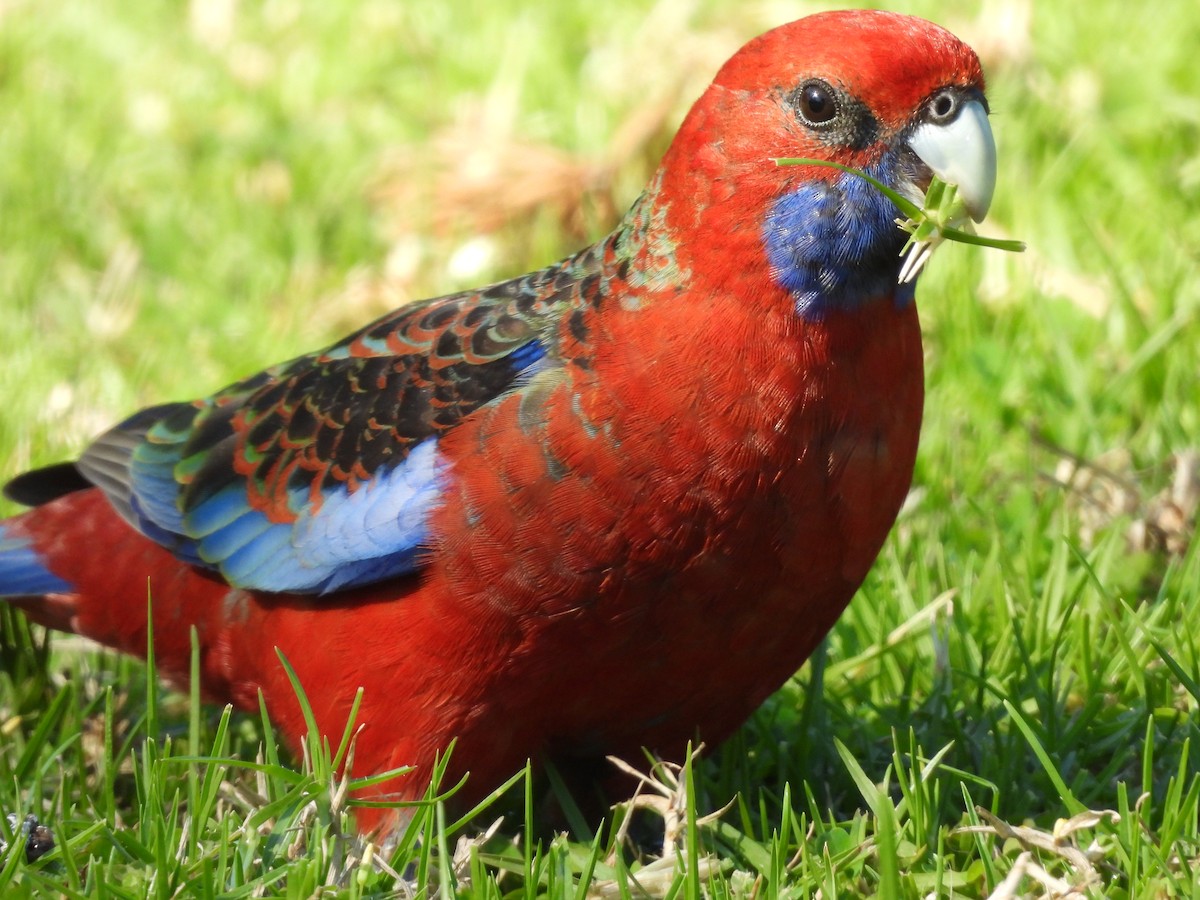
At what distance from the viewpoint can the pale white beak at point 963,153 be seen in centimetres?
292

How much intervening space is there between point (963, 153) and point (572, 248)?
3261 mm

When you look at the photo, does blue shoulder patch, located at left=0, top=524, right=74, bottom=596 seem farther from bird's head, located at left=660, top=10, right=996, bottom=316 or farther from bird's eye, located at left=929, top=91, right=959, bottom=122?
bird's eye, located at left=929, top=91, right=959, bottom=122

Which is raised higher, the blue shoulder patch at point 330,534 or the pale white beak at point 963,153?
the pale white beak at point 963,153

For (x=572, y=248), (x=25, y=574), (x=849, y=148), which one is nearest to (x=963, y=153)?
(x=849, y=148)

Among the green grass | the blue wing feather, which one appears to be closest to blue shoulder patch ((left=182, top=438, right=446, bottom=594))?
the blue wing feather

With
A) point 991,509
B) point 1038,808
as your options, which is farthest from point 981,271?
point 1038,808

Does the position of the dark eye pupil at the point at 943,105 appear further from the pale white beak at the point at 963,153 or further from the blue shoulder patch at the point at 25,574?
the blue shoulder patch at the point at 25,574

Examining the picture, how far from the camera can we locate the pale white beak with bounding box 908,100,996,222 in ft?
9.58

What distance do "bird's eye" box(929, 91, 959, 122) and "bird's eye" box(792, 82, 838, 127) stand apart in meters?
0.18

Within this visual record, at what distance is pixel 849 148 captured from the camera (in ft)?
9.66

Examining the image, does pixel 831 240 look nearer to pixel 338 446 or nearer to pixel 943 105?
→ pixel 943 105

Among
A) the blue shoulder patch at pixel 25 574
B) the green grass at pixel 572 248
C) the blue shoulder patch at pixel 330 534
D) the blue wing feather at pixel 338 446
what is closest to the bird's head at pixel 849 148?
the blue wing feather at pixel 338 446

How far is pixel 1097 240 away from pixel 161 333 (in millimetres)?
3253

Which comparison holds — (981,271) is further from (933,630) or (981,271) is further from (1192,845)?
(1192,845)
